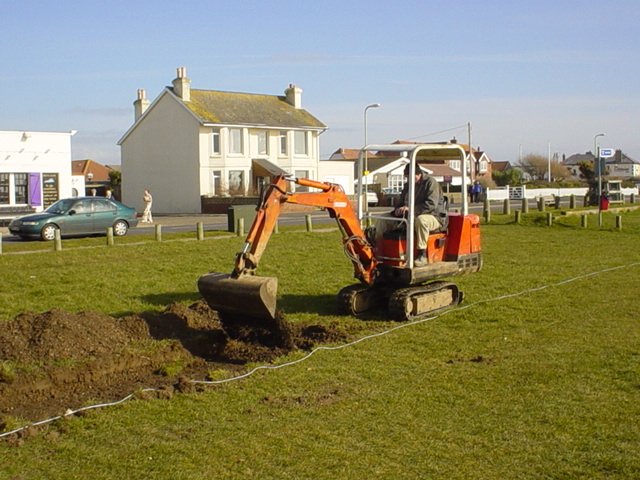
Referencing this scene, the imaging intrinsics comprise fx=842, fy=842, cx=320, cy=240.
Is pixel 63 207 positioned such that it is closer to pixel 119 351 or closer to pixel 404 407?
pixel 119 351

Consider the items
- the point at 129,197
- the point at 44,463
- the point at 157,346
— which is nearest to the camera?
the point at 44,463

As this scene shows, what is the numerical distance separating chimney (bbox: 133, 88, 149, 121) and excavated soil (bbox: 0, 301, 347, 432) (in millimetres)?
52821

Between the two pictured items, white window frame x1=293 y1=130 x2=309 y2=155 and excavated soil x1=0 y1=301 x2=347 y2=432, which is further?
white window frame x1=293 y1=130 x2=309 y2=155

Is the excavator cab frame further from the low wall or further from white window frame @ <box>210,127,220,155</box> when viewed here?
white window frame @ <box>210,127,220,155</box>

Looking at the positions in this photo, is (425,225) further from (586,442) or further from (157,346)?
(586,442)

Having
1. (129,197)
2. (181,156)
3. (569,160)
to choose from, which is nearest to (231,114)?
(181,156)

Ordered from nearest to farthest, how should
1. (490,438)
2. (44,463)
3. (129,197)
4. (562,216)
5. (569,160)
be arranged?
(44,463) → (490,438) → (562,216) → (129,197) → (569,160)

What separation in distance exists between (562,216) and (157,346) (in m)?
28.4

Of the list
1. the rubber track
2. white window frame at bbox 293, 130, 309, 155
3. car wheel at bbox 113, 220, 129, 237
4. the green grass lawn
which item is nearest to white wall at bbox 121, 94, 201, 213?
white window frame at bbox 293, 130, 309, 155

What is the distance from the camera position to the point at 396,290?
43.6 ft

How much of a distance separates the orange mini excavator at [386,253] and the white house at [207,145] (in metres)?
44.0

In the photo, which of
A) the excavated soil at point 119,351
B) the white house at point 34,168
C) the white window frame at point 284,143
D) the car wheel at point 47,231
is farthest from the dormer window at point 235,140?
the excavated soil at point 119,351

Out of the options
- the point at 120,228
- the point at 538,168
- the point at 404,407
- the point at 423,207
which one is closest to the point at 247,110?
the point at 120,228

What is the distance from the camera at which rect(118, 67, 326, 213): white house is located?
189ft
